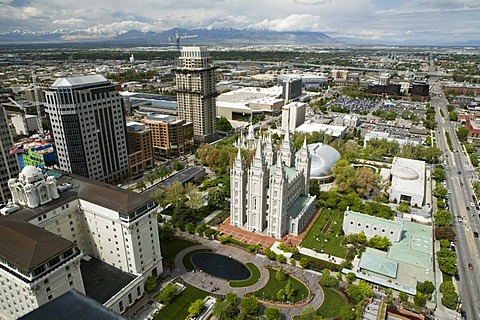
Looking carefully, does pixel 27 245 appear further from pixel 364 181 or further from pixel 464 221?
pixel 464 221

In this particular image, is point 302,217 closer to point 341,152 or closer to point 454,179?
point 341,152

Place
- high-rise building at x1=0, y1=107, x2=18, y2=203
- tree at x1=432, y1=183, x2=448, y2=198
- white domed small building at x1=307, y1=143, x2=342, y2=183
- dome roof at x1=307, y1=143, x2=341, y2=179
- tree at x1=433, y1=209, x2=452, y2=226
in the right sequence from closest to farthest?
tree at x1=433, y1=209, x2=452, y2=226 < high-rise building at x1=0, y1=107, x2=18, y2=203 < tree at x1=432, y1=183, x2=448, y2=198 < white domed small building at x1=307, y1=143, x2=342, y2=183 < dome roof at x1=307, y1=143, x2=341, y2=179

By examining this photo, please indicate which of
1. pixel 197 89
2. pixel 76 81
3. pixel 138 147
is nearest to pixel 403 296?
pixel 138 147

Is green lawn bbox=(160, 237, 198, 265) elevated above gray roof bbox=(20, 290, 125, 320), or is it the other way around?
gray roof bbox=(20, 290, 125, 320)

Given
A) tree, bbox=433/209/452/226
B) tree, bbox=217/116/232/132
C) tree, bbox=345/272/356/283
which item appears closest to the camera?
tree, bbox=345/272/356/283

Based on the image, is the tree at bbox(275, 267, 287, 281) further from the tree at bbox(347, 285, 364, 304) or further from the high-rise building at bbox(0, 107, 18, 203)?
the high-rise building at bbox(0, 107, 18, 203)

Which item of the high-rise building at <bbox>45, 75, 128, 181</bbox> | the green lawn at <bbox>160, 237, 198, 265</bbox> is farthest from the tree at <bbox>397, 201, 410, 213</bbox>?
the high-rise building at <bbox>45, 75, 128, 181</bbox>
